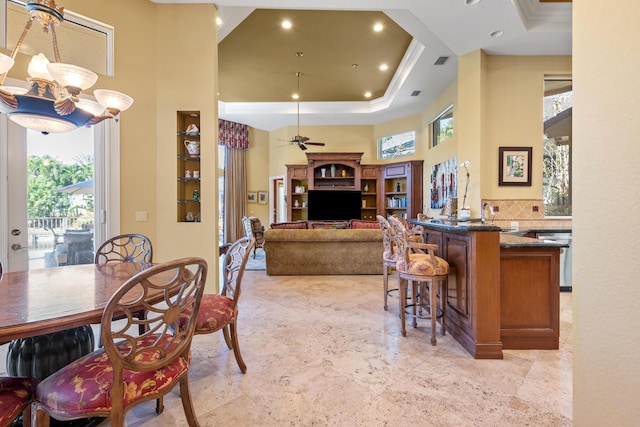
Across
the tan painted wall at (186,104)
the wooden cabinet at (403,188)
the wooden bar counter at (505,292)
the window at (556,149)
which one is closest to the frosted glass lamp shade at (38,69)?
the tan painted wall at (186,104)

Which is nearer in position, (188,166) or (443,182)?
(188,166)

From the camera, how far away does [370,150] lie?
8641 mm

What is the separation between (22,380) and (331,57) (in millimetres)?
5609

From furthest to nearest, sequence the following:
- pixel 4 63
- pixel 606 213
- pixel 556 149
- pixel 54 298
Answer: pixel 556 149, pixel 4 63, pixel 54 298, pixel 606 213

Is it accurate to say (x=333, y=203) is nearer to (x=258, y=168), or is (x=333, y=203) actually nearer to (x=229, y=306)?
(x=258, y=168)

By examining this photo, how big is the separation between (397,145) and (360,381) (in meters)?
7.05

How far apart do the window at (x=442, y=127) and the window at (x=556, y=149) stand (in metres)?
1.61

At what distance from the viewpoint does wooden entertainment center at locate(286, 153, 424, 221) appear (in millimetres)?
8109

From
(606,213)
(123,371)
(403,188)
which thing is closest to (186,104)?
(123,371)

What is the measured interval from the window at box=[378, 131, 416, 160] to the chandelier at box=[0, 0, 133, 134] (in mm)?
6939

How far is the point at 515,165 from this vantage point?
4.34 m

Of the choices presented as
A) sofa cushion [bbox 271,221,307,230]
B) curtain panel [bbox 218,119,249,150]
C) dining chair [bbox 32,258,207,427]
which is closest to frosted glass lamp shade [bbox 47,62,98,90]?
dining chair [bbox 32,258,207,427]

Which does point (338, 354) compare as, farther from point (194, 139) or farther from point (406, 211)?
point (406, 211)

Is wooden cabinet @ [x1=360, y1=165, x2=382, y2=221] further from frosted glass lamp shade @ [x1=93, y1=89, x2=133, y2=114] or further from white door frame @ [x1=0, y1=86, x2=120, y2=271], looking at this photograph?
frosted glass lamp shade @ [x1=93, y1=89, x2=133, y2=114]
